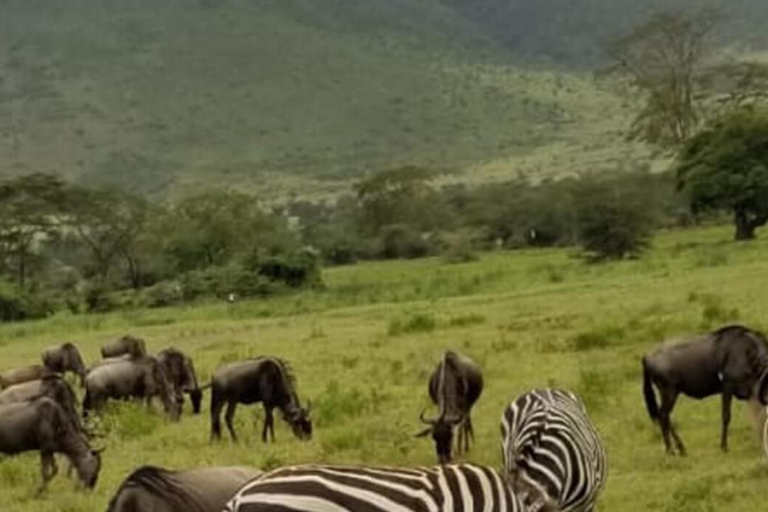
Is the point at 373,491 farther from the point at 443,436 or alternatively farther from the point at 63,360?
the point at 63,360

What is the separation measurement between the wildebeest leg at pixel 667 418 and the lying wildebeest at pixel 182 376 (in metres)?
9.06

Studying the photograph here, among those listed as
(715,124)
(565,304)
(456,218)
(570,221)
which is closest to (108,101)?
(456,218)

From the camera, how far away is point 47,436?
15109mm

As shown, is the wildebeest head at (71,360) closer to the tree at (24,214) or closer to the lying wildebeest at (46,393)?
the lying wildebeest at (46,393)

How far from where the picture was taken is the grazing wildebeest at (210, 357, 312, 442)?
59.1ft

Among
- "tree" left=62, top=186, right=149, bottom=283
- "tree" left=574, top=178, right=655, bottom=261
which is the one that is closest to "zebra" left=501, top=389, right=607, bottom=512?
"tree" left=574, top=178, right=655, bottom=261

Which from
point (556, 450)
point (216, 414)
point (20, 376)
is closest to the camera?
point (556, 450)

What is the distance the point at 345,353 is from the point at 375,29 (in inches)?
5326

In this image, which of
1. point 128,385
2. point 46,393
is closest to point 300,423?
point 46,393

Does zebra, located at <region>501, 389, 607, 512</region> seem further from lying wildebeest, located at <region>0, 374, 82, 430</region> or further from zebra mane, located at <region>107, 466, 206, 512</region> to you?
lying wildebeest, located at <region>0, 374, 82, 430</region>

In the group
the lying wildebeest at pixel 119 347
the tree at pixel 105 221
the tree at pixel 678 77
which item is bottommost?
the lying wildebeest at pixel 119 347

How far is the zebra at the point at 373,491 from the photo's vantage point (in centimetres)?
679

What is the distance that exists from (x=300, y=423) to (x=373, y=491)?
11233mm

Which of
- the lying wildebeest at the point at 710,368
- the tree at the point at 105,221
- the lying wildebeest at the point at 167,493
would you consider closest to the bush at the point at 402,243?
the tree at the point at 105,221
